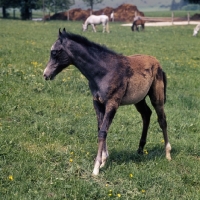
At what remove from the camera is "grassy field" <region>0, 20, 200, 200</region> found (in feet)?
18.7

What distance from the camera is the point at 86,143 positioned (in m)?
7.61

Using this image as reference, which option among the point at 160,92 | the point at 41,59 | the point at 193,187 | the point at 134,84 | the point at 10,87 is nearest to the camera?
the point at 193,187

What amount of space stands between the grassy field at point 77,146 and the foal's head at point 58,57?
52.9 inches

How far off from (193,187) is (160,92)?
5.88 feet

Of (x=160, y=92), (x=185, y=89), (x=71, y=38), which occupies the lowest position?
(x=185, y=89)

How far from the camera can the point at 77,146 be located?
732 centimetres

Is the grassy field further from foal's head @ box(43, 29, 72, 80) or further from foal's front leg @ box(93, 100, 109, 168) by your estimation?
foal's head @ box(43, 29, 72, 80)

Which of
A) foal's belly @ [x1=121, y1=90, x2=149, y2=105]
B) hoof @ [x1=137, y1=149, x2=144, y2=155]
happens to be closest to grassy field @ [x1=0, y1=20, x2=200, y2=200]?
hoof @ [x1=137, y1=149, x2=144, y2=155]

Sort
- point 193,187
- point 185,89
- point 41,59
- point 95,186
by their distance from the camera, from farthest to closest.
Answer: point 41,59 → point 185,89 → point 193,187 → point 95,186

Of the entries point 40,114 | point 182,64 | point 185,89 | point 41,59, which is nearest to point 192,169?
point 40,114

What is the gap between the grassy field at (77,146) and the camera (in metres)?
5.71

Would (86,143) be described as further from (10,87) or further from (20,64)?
(20,64)

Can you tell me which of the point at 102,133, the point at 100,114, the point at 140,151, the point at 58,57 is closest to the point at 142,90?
the point at 100,114

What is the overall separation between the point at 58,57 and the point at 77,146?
1.78 meters
